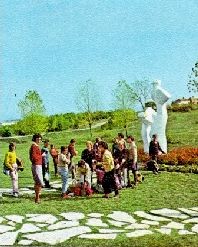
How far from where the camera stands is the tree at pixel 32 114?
46.7m

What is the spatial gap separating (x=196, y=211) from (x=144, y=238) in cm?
294

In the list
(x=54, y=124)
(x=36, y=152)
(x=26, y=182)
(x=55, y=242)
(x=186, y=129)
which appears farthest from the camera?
(x=54, y=124)

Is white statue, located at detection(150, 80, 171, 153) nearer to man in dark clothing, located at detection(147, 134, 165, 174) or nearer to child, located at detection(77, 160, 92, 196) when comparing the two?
Result: man in dark clothing, located at detection(147, 134, 165, 174)

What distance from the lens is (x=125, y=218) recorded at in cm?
1252

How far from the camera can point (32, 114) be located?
4697 cm

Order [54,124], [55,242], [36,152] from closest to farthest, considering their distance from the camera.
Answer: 1. [55,242]
2. [36,152]
3. [54,124]

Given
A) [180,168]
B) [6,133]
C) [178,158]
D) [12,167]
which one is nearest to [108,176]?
[12,167]

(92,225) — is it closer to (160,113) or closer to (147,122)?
(160,113)

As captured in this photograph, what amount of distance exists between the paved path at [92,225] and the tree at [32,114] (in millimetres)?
34038

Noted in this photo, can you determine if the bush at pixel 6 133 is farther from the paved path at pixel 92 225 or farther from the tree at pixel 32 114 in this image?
the paved path at pixel 92 225

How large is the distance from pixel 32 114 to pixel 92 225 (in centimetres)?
3565

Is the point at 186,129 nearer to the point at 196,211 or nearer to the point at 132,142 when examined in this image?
the point at 132,142

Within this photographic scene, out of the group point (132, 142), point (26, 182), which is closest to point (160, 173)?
point (132, 142)

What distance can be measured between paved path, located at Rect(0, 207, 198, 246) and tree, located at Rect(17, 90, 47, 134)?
34038mm
